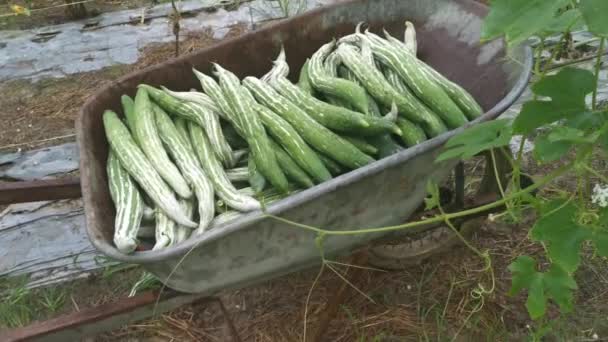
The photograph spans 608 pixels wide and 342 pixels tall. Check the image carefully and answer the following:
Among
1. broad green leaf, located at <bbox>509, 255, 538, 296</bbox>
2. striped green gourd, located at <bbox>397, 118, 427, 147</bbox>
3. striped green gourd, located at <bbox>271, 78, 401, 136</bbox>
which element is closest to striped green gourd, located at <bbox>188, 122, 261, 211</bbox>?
striped green gourd, located at <bbox>271, 78, 401, 136</bbox>

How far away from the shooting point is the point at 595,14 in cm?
70

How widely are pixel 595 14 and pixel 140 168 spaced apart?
49.9 inches

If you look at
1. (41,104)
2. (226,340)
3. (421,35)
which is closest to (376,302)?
(226,340)

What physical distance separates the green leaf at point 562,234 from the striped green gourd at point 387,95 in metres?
0.73

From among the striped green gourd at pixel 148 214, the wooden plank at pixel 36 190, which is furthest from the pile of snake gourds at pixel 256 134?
the wooden plank at pixel 36 190

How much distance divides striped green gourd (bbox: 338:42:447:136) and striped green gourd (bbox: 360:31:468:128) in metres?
0.03

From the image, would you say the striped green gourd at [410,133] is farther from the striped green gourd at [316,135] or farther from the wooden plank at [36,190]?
the wooden plank at [36,190]

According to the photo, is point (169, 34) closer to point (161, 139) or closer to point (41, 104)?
point (41, 104)

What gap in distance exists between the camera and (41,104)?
363 cm

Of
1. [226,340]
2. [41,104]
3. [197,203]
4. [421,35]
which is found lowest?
[226,340]

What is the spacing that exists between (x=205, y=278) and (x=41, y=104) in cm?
277

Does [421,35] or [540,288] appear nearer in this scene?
[540,288]

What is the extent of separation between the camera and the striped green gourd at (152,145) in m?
1.55

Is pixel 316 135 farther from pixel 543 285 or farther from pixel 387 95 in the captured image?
pixel 543 285
